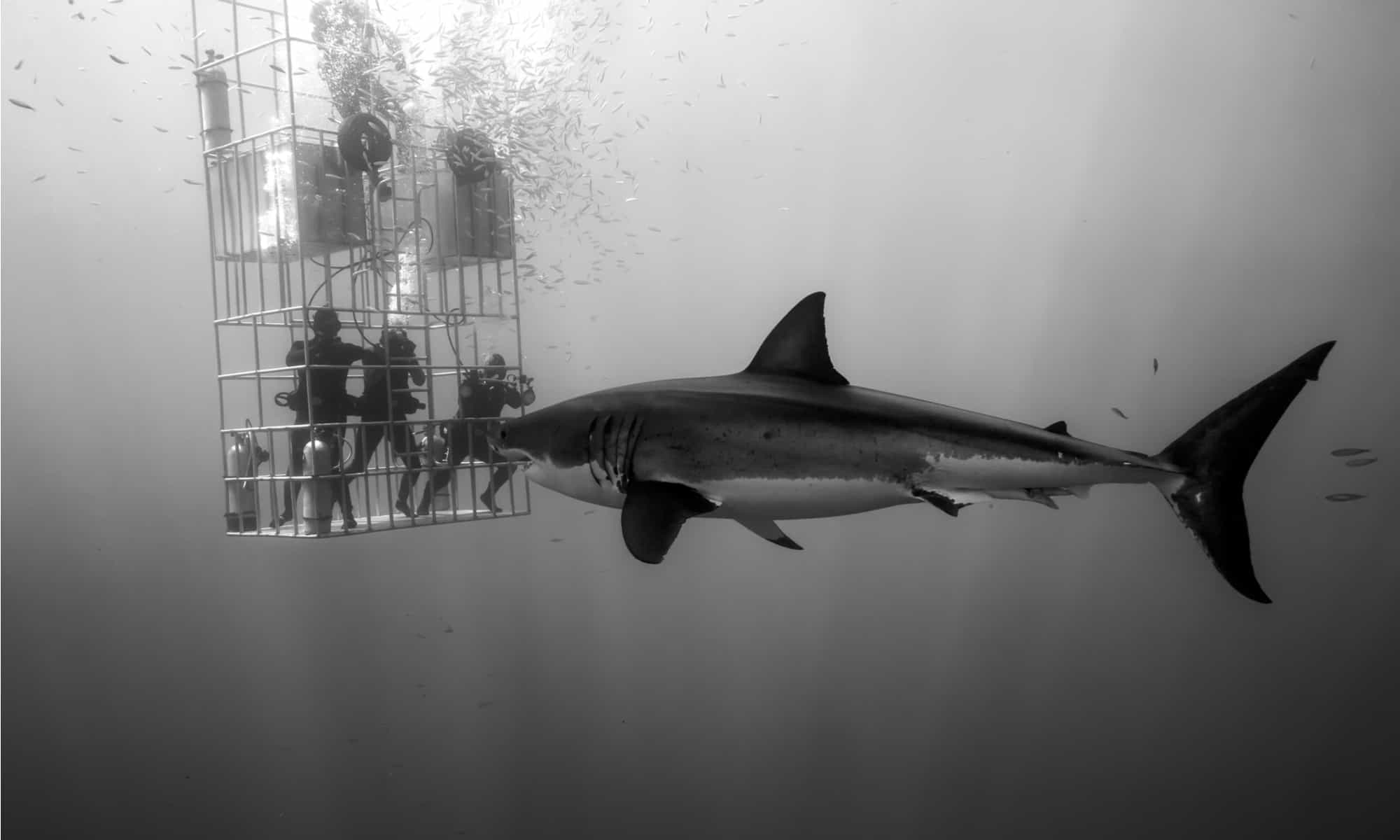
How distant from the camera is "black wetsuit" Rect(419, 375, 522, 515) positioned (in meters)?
4.84

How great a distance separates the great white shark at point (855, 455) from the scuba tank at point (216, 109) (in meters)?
3.47

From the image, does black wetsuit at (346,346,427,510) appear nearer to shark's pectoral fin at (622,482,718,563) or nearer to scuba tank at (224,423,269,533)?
scuba tank at (224,423,269,533)

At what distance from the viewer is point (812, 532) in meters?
23.3

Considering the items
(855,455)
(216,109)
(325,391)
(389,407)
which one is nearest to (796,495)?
(855,455)

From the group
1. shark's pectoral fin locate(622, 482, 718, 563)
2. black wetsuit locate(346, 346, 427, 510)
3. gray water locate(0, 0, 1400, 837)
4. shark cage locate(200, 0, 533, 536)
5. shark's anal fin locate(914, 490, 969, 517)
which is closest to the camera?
shark's pectoral fin locate(622, 482, 718, 563)

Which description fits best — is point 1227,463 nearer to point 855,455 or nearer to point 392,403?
point 855,455

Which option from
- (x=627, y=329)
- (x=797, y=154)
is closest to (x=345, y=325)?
(x=797, y=154)

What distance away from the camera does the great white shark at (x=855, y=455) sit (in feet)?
8.79

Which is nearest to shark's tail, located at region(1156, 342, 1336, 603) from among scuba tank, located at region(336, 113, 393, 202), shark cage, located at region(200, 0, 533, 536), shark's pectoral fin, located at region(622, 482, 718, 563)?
shark's pectoral fin, located at region(622, 482, 718, 563)

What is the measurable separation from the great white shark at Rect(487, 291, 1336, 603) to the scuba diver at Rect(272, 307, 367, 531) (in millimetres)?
2102

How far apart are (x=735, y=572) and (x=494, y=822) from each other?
485 inches

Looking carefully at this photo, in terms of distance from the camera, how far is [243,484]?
4566 millimetres

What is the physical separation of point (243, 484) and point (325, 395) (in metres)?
0.78

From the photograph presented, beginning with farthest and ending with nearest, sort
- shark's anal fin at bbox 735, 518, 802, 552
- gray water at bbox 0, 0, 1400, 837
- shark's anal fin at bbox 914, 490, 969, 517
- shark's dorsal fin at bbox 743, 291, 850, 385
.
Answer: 1. gray water at bbox 0, 0, 1400, 837
2. shark's anal fin at bbox 735, 518, 802, 552
3. shark's dorsal fin at bbox 743, 291, 850, 385
4. shark's anal fin at bbox 914, 490, 969, 517
